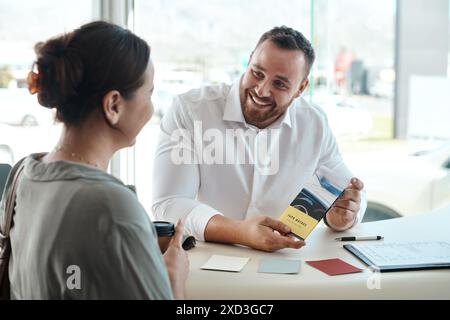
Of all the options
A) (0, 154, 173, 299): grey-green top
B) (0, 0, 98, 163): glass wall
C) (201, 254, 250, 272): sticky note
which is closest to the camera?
(0, 154, 173, 299): grey-green top

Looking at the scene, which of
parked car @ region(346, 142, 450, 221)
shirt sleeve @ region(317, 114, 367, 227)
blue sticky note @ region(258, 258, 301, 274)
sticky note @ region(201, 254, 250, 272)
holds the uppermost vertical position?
shirt sleeve @ region(317, 114, 367, 227)

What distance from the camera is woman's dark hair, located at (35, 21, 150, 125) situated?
48.7 inches

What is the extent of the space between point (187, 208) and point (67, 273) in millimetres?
1068

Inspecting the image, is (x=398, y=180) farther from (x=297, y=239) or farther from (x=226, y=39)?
(x=297, y=239)

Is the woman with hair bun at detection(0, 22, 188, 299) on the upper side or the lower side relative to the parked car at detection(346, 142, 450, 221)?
upper

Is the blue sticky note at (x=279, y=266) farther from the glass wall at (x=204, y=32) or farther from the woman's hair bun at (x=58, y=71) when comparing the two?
the glass wall at (x=204, y=32)

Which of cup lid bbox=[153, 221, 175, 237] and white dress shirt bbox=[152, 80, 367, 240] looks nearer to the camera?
cup lid bbox=[153, 221, 175, 237]

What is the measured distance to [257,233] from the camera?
191 centimetres

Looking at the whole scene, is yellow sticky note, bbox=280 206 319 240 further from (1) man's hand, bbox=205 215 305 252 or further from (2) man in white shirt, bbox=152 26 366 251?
(2) man in white shirt, bbox=152 26 366 251

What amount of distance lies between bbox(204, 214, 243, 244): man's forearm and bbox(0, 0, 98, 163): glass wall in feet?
6.25

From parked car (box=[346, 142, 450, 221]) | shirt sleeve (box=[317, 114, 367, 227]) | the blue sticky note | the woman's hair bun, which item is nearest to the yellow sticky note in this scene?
the blue sticky note

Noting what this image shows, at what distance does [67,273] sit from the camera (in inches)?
45.1

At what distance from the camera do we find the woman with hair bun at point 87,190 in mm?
1123
